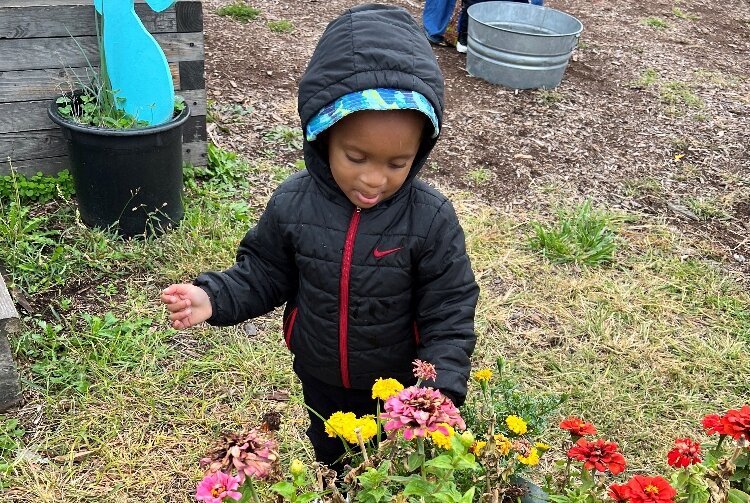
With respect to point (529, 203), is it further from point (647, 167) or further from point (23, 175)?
point (23, 175)

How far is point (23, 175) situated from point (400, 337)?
2.67 meters

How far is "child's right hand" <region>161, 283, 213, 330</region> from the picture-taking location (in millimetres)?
1645

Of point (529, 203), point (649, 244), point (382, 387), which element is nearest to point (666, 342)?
point (649, 244)

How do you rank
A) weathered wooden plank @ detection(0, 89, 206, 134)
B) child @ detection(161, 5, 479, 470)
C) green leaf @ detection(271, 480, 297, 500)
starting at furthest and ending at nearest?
weathered wooden plank @ detection(0, 89, 206, 134) < child @ detection(161, 5, 479, 470) < green leaf @ detection(271, 480, 297, 500)

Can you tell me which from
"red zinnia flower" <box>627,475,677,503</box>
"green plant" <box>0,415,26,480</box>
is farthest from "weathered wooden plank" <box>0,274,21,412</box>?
"red zinnia flower" <box>627,475,677,503</box>

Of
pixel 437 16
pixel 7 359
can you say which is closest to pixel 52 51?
pixel 7 359

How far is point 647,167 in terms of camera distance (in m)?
4.80

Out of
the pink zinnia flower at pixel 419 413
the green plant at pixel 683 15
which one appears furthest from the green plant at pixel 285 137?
the green plant at pixel 683 15

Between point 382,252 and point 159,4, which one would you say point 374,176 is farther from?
point 159,4

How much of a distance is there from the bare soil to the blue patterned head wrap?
2.85 metres

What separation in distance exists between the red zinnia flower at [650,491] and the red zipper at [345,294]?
0.79 m

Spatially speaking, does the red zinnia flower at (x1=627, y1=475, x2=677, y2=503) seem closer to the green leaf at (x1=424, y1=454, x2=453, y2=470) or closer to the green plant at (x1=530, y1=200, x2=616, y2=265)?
the green leaf at (x1=424, y1=454, x2=453, y2=470)

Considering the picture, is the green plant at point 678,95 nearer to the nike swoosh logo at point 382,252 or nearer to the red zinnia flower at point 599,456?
the nike swoosh logo at point 382,252

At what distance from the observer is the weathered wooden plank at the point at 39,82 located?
11.2 ft
